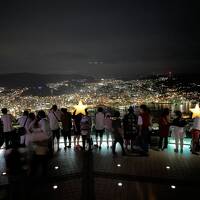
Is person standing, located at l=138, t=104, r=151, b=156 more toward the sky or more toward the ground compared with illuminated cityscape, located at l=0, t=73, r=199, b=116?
more toward the ground

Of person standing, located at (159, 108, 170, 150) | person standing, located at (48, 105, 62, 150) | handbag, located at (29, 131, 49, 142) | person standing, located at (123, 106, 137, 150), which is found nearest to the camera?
handbag, located at (29, 131, 49, 142)

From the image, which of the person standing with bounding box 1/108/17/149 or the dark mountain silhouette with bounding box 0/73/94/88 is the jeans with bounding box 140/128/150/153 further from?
the dark mountain silhouette with bounding box 0/73/94/88

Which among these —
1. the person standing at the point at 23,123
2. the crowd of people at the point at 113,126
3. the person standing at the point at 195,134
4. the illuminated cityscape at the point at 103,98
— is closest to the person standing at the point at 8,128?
the crowd of people at the point at 113,126

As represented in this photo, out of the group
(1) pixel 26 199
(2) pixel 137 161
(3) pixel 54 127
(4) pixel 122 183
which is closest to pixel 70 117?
(3) pixel 54 127

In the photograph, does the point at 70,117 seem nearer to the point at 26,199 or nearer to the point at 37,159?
the point at 37,159

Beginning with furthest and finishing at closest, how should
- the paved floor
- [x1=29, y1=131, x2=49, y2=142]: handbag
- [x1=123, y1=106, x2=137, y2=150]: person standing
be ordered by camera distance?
[x1=123, y1=106, x2=137, y2=150]: person standing
[x1=29, y1=131, x2=49, y2=142]: handbag
the paved floor

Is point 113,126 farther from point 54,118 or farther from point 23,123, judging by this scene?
point 23,123

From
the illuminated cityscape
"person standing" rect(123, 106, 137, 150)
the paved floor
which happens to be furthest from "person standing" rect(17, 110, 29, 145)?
"person standing" rect(123, 106, 137, 150)
